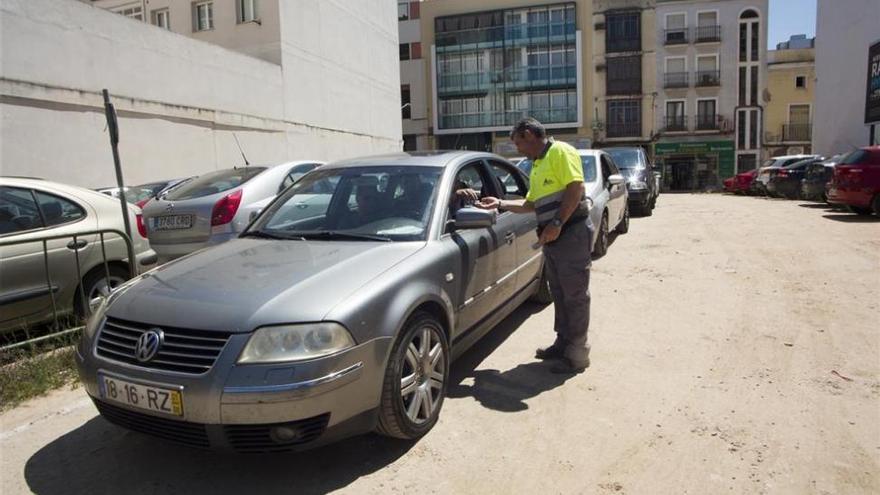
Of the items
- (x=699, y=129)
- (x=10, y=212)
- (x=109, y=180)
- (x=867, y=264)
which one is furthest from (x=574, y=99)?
(x=10, y=212)

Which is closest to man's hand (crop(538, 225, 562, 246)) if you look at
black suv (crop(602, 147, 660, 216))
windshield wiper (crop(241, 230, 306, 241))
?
windshield wiper (crop(241, 230, 306, 241))

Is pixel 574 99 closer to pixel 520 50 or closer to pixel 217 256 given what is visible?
pixel 520 50

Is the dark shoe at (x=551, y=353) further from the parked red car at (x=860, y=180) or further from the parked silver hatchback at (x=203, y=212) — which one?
the parked red car at (x=860, y=180)

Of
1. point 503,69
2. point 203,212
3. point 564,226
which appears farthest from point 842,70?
point 203,212

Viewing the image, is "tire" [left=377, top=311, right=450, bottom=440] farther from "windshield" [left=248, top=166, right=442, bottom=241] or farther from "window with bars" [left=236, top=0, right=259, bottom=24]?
"window with bars" [left=236, top=0, right=259, bottom=24]

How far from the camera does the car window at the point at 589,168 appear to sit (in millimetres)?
8883

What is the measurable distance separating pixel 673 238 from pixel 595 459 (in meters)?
8.14

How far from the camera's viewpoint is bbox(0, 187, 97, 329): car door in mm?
4840

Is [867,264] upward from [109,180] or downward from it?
downward

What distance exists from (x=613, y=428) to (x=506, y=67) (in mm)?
43339

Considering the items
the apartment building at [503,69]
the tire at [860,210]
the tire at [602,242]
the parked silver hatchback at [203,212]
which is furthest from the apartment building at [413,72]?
the parked silver hatchback at [203,212]

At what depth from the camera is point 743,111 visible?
43.7 meters

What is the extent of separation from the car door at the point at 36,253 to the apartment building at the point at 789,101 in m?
48.5

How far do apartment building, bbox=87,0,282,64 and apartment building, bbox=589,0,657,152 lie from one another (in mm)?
26885
